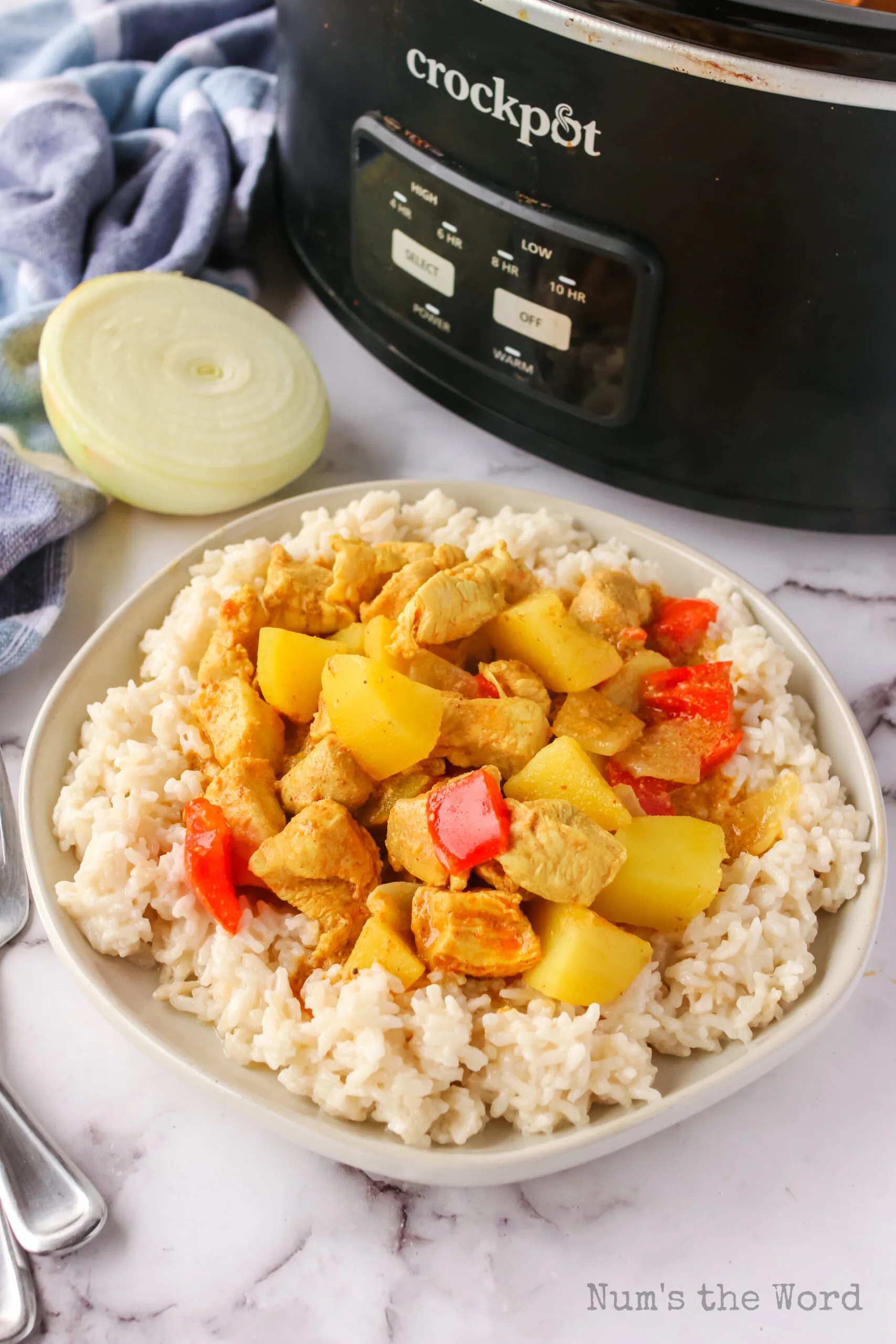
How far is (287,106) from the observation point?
189 cm

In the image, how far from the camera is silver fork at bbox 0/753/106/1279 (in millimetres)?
1146

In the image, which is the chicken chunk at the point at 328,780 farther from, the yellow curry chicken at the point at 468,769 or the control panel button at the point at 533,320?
the control panel button at the point at 533,320

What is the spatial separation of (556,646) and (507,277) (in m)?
0.55

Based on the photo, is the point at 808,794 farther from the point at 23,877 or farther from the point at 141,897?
the point at 23,877

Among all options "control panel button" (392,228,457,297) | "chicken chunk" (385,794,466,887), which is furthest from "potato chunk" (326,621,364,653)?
"control panel button" (392,228,457,297)

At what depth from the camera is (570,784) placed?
128cm

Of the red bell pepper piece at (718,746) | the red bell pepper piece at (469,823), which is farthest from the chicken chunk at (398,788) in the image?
the red bell pepper piece at (718,746)

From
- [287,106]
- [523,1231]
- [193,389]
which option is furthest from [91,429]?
[523,1231]

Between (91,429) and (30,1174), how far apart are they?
1.03 metres

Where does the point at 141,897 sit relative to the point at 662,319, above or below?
below

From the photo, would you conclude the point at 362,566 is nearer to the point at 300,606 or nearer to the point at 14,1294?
the point at 300,606

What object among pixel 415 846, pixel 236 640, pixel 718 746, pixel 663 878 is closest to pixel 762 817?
pixel 718 746

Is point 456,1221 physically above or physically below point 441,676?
below

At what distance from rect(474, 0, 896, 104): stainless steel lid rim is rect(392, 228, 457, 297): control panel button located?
418 mm
